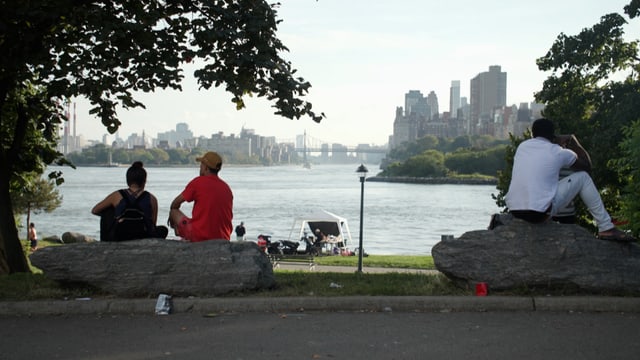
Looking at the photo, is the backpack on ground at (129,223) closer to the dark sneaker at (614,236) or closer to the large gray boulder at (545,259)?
the large gray boulder at (545,259)

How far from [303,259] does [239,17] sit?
17.3 metres

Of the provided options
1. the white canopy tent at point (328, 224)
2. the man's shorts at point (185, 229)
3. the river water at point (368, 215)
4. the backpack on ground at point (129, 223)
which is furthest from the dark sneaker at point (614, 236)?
the river water at point (368, 215)

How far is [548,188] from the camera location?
6609 millimetres

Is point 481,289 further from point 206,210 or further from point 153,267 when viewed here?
point 153,267

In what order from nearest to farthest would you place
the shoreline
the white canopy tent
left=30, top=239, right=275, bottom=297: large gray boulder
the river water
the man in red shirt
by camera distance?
left=30, top=239, right=275, bottom=297: large gray boulder → the man in red shirt → the white canopy tent → the river water → the shoreline

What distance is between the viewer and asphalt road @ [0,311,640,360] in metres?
Result: 5.05

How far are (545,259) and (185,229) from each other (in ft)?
11.0

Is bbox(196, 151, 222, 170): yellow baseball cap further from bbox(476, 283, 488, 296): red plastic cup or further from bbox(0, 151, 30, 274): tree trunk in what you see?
bbox(0, 151, 30, 274): tree trunk

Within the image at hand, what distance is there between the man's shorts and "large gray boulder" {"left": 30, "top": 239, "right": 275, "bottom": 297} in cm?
48

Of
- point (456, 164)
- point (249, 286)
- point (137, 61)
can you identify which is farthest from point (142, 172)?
point (456, 164)

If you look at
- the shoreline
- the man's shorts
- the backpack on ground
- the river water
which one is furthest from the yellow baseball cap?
the shoreline

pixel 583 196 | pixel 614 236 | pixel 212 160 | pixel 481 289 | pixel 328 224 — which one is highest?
pixel 212 160

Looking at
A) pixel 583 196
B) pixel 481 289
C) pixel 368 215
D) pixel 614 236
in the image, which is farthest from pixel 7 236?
pixel 368 215

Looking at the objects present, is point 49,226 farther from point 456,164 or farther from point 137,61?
point 456,164
